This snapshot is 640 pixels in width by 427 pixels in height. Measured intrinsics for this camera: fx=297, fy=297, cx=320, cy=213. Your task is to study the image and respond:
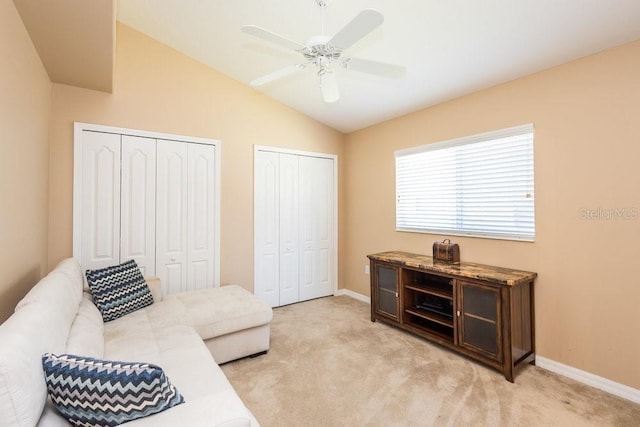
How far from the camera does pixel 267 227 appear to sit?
13.0 ft

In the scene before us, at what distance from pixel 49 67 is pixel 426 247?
4011 millimetres

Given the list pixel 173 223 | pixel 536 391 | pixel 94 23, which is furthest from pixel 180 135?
pixel 536 391

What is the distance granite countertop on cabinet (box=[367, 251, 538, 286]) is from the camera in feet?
7.81

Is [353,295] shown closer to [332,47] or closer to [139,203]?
[139,203]

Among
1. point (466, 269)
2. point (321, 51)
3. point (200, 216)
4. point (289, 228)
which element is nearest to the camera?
point (321, 51)

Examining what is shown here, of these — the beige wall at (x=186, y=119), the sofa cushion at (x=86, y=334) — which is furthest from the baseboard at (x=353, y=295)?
the sofa cushion at (x=86, y=334)

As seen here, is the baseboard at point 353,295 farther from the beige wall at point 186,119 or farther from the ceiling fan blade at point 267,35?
the ceiling fan blade at point 267,35

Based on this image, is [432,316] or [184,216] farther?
[184,216]

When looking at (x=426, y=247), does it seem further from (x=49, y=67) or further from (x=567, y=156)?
(x=49, y=67)

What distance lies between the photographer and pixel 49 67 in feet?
8.16

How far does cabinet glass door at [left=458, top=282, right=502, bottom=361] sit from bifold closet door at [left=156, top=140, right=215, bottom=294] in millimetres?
2711

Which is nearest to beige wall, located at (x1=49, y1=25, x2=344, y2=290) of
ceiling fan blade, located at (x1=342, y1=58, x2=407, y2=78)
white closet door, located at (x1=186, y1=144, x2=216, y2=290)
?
white closet door, located at (x1=186, y1=144, x2=216, y2=290)

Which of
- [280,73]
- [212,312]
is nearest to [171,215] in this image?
[212,312]

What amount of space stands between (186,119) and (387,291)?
301 centimetres
